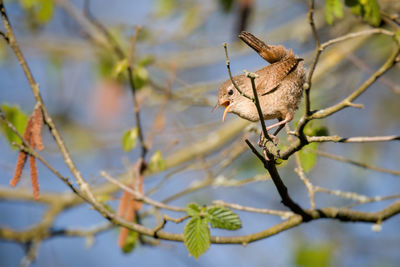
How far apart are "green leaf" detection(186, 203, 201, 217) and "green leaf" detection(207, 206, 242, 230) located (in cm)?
6

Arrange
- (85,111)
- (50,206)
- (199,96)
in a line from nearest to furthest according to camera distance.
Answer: (199,96)
(50,206)
(85,111)

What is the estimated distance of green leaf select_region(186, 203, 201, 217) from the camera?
2.01 metres

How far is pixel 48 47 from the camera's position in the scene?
564 cm

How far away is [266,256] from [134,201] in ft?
12.0

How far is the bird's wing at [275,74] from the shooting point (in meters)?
2.27

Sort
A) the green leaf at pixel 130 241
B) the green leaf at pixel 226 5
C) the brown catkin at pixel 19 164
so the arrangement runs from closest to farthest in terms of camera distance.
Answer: the brown catkin at pixel 19 164
the green leaf at pixel 130 241
the green leaf at pixel 226 5

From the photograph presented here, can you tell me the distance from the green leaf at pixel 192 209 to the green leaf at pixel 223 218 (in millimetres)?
56

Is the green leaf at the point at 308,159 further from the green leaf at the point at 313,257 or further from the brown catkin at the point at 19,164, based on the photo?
the green leaf at the point at 313,257

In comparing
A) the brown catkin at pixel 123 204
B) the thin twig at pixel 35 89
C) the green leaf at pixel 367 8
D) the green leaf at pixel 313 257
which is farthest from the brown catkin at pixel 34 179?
the green leaf at pixel 313 257

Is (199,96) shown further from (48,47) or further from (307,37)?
(48,47)

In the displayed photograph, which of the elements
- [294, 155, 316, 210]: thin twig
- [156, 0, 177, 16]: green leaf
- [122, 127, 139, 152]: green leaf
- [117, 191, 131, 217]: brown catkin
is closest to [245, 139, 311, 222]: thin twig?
[294, 155, 316, 210]: thin twig

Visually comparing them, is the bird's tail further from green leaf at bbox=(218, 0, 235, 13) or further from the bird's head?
green leaf at bbox=(218, 0, 235, 13)

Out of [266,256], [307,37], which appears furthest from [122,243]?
[266,256]

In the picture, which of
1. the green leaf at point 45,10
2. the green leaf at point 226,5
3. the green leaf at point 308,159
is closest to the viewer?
the green leaf at point 308,159
